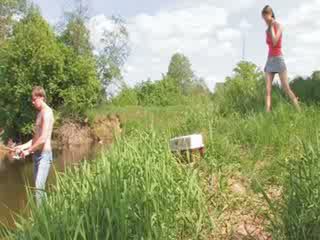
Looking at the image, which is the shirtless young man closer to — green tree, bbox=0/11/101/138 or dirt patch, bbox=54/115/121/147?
dirt patch, bbox=54/115/121/147

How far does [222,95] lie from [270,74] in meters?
1.11

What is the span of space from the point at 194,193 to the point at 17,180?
16048mm

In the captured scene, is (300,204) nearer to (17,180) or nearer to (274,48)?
(274,48)

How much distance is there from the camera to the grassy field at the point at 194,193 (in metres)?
4.80

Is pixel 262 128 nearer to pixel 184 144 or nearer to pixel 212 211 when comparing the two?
pixel 184 144

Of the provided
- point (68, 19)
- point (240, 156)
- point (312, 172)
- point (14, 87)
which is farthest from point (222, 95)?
point (68, 19)

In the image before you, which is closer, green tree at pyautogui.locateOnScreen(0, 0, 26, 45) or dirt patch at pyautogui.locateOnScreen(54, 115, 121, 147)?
dirt patch at pyautogui.locateOnScreen(54, 115, 121, 147)

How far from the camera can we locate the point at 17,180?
20.6 meters

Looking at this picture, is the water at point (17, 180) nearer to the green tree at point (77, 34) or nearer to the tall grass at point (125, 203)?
the tall grass at point (125, 203)

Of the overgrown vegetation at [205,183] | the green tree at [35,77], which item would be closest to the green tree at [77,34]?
the green tree at [35,77]

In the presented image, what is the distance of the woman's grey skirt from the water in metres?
3.50

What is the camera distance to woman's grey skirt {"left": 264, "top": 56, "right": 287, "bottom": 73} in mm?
10219

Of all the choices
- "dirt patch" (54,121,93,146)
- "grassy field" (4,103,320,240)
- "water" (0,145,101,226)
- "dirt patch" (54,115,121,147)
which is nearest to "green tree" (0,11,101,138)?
"dirt patch" (54,121,93,146)

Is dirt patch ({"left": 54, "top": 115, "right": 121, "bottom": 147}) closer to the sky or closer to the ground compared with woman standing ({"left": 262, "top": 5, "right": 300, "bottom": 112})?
closer to the ground
